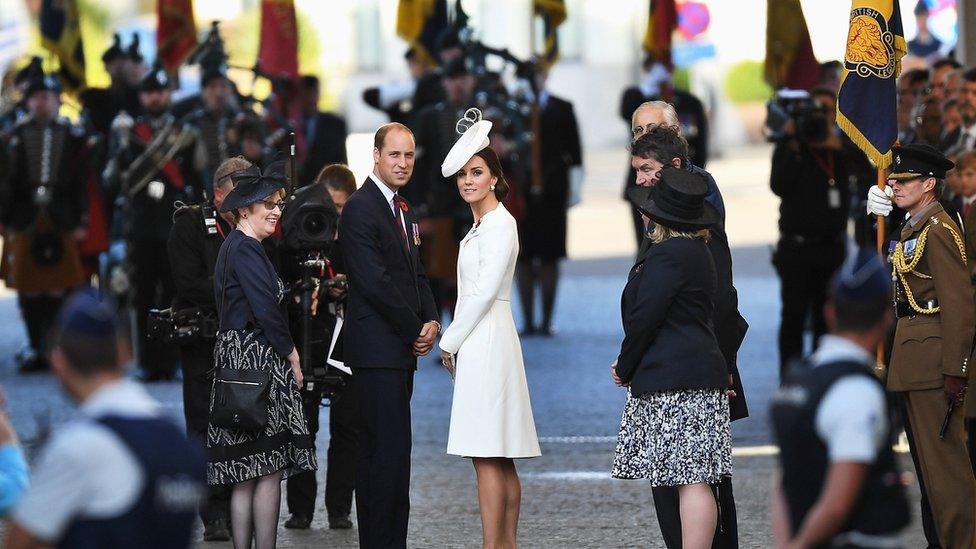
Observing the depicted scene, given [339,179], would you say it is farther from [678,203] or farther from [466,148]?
[678,203]

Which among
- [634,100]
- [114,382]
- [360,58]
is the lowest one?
[114,382]

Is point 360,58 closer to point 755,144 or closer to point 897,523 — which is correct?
point 755,144

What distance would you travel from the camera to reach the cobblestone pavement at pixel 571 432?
8.39m

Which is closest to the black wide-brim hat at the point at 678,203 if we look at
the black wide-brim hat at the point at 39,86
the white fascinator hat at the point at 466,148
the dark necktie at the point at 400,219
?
the white fascinator hat at the point at 466,148

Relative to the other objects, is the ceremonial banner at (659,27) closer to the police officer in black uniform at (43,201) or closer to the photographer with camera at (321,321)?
the police officer in black uniform at (43,201)

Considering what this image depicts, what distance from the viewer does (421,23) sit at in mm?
17250

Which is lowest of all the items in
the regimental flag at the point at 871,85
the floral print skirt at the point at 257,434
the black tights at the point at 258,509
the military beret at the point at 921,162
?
the black tights at the point at 258,509

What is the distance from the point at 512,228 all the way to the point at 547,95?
9.12 m

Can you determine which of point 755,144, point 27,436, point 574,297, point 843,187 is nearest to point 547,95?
point 574,297

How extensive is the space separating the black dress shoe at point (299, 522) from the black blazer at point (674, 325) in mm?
2350

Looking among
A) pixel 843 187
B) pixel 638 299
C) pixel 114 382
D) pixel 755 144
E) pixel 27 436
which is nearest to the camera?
pixel 114 382

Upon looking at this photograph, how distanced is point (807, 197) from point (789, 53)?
8.73 feet

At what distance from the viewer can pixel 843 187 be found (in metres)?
12.1

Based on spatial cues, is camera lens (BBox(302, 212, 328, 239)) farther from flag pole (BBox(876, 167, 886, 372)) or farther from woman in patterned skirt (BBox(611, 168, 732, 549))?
flag pole (BBox(876, 167, 886, 372))
